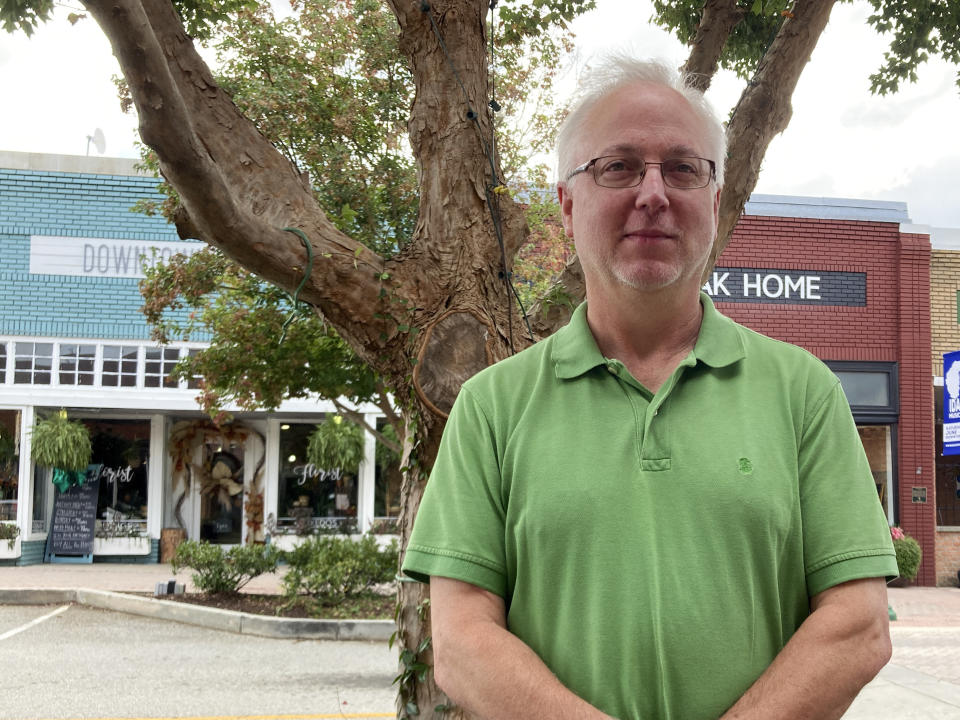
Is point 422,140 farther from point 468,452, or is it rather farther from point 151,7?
point 468,452

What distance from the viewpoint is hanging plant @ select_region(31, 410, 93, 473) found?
18.6 meters

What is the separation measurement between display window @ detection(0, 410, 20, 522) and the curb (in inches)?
230

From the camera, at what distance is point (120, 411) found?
2020 centimetres

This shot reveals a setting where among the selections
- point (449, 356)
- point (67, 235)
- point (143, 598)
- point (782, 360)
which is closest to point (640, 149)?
point (782, 360)

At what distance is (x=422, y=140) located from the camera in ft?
14.9

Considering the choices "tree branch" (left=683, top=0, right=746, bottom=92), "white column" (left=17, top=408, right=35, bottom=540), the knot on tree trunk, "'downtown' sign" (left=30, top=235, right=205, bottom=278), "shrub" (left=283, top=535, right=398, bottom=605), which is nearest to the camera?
the knot on tree trunk

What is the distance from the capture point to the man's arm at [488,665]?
1.63 metres

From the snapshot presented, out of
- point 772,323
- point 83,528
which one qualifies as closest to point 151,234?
point 83,528

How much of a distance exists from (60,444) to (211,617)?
8282 mm

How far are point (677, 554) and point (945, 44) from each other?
5.70m

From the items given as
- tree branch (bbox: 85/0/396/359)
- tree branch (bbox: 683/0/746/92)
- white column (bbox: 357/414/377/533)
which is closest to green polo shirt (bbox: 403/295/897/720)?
tree branch (bbox: 85/0/396/359)

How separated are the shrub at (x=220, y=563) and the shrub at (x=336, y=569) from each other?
0.72 m

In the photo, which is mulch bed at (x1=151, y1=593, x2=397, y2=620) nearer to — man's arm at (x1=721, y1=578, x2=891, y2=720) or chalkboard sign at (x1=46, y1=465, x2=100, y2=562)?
chalkboard sign at (x1=46, y1=465, x2=100, y2=562)

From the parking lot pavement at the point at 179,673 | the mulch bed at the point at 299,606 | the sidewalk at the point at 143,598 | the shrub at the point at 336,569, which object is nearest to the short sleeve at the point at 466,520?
the parking lot pavement at the point at 179,673
